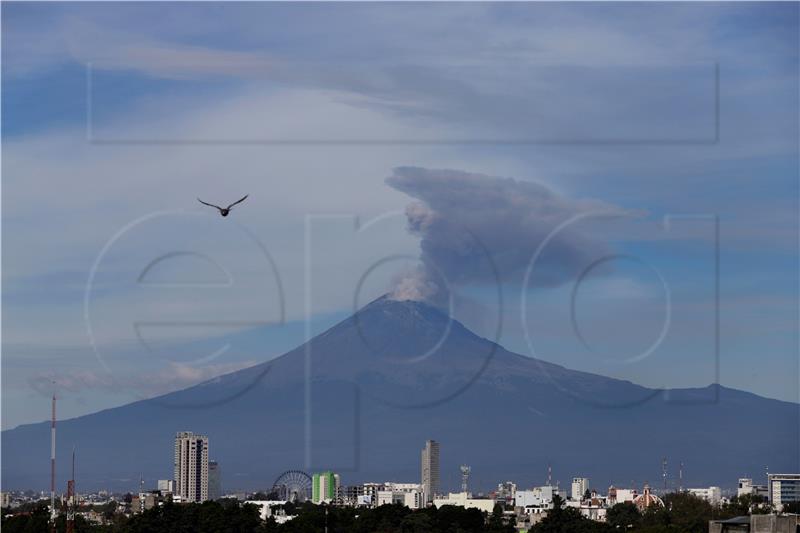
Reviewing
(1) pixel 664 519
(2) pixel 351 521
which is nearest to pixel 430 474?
(1) pixel 664 519

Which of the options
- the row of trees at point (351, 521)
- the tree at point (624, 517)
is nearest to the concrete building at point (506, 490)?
the tree at point (624, 517)

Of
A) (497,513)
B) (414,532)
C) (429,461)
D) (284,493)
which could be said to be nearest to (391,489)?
(429,461)

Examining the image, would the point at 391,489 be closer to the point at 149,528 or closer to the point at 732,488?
the point at 732,488

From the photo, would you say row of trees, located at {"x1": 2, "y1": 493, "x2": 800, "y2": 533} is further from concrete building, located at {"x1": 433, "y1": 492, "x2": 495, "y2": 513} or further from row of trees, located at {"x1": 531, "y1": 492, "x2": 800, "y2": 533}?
concrete building, located at {"x1": 433, "y1": 492, "x2": 495, "y2": 513}

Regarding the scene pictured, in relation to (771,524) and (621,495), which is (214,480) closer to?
(621,495)

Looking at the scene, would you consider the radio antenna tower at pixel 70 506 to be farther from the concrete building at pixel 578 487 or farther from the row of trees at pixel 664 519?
the concrete building at pixel 578 487
